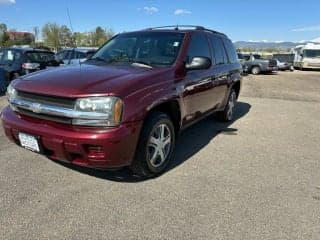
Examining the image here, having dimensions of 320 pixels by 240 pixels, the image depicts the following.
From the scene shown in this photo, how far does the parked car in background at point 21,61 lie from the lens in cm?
1177

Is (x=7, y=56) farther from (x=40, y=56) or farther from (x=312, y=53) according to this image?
(x=312, y=53)

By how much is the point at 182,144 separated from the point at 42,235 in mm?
3104

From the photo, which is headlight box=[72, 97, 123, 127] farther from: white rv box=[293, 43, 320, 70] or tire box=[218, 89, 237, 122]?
white rv box=[293, 43, 320, 70]

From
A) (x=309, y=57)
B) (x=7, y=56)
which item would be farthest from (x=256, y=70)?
(x=7, y=56)

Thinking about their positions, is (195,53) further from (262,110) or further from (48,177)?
(262,110)

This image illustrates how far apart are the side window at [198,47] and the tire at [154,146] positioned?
114 cm

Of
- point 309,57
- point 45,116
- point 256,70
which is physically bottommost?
point 256,70

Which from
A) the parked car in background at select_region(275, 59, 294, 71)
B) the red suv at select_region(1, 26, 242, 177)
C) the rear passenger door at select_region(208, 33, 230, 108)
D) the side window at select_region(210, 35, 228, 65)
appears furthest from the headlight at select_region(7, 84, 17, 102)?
the parked car in background at select_region(275, 59, 294, 71)

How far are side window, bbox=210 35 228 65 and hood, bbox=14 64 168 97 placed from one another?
2146mm

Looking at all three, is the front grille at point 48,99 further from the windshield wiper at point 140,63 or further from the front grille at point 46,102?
the windshield wiper at point 140,63

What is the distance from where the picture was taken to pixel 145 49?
5016 mm

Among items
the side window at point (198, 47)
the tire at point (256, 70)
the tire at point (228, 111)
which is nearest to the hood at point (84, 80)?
the side window at point (198, 47)

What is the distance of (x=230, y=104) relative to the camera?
740 centimetres

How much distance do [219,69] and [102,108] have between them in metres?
3.26
